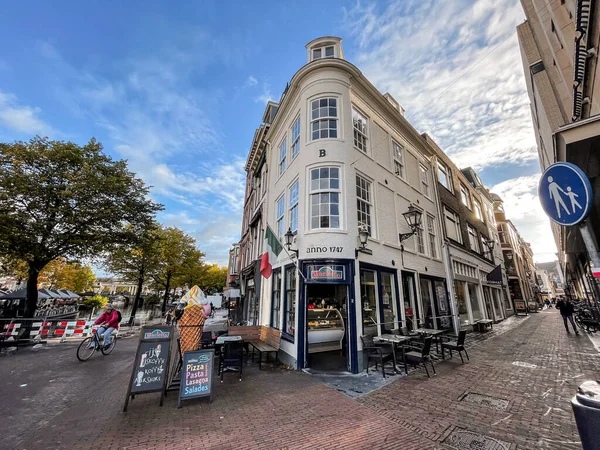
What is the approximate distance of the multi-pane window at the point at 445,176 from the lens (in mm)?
17798

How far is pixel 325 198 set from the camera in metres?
8.96

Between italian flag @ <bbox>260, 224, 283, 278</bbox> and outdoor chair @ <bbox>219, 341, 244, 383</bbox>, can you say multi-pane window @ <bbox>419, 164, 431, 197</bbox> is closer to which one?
italian flag @ <bbox>260, 224, 283, 278</bbox>

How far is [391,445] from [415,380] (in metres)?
3.49

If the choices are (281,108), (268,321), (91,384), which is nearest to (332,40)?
(281,108)

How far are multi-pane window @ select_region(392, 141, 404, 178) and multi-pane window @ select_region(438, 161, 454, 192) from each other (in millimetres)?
6035

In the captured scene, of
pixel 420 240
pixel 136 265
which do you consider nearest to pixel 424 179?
pixel 420 240

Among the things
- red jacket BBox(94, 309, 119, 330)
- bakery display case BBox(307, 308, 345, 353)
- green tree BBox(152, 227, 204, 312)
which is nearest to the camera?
bakery display case BBox(307, 308, 345, 353)

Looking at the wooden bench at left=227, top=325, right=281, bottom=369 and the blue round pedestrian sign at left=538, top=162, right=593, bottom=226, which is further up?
the blue round pedestrian sign at left=538, top=162, right=593, bottom=226

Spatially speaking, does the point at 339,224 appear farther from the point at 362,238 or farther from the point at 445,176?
the point at 445,176

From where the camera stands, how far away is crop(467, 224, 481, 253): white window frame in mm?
20133

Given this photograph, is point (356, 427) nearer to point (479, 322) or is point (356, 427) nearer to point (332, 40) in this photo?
point (332, 40)

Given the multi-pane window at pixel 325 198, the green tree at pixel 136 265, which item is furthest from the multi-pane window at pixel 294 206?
the green tree at pixel 136 265

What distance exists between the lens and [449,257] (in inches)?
575

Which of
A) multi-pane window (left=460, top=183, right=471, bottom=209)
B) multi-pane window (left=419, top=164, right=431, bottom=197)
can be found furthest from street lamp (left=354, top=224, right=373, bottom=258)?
multi-pane window (left=460, top=183, right=471, bottom=209)
